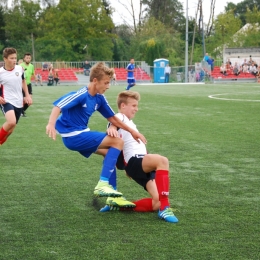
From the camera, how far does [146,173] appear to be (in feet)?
17.6

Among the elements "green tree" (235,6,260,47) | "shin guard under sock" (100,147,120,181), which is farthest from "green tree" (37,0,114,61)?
"shin guard under sock" (100,147,120,181)

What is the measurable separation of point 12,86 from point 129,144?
4895mm

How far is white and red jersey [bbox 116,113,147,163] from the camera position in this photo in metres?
5.48

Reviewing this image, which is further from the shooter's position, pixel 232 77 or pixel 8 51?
pixel 232 77

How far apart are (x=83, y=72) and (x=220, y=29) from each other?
1126 inches

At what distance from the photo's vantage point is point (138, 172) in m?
5.36

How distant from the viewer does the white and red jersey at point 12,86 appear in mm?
9898

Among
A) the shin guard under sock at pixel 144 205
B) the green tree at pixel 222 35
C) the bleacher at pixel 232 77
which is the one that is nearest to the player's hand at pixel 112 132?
the shin guard under sock at pixel 144 205

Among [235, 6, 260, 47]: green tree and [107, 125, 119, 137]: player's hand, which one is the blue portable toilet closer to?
[235, 6, 260, 47]: green tree

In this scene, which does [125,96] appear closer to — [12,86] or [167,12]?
[12,86]

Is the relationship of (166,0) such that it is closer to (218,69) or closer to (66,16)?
(66,16)

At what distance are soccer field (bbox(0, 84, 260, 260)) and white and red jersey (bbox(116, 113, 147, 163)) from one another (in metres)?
0.60

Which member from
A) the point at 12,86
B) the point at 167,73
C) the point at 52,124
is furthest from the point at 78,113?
the point at 167,73

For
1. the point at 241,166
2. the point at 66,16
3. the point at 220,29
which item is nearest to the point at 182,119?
the point at 241,166
